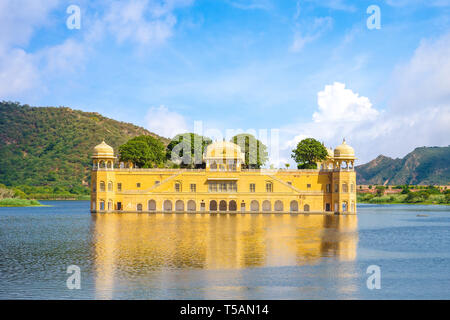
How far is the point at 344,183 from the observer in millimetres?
64938

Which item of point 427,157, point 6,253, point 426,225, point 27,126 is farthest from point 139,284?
point 427,157

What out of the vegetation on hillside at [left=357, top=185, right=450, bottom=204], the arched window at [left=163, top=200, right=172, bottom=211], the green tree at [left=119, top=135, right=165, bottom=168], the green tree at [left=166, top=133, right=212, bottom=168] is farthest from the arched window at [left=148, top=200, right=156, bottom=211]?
the vegetation on hillside at [left=357, top=185, right=450, bottom=204]

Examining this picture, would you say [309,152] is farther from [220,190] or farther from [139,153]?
[139,153]

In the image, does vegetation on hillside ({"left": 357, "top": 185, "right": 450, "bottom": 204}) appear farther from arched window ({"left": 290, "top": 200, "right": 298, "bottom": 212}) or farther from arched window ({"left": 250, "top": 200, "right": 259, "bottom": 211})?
arched window ({"left": 250, "top": 200, "right": 259, "bottom": 211})

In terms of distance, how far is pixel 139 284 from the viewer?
66.6 feet

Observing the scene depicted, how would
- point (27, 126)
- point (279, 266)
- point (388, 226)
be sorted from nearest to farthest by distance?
point (279, 266), point (388, 226), point (27, 126)

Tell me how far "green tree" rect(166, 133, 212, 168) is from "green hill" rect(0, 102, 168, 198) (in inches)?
1351

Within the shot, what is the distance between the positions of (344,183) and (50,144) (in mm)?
74824

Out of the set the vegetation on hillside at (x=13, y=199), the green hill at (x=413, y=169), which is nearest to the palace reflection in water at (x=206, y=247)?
the vegetation on hillside at (x=13, y=199)

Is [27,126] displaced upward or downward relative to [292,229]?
upward

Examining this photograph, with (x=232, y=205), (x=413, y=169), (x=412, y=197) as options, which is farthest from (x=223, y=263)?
(x=413, y=169)

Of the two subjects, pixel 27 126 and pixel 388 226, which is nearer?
pixel 388 226

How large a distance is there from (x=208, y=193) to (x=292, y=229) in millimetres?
24977
